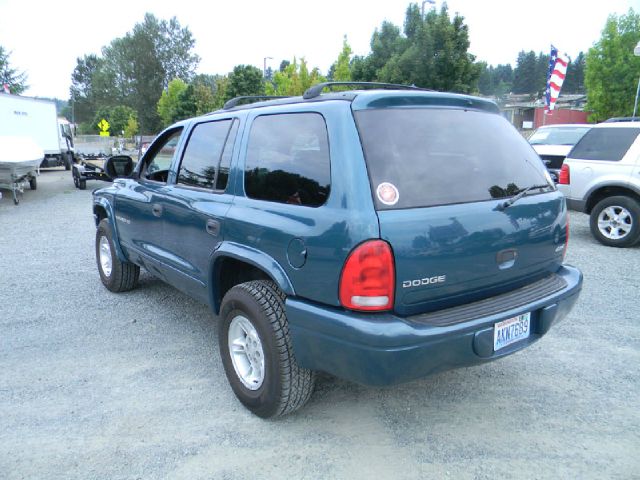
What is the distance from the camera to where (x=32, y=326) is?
448cm

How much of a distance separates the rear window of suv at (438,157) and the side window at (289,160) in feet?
0.87

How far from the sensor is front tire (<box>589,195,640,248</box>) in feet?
23.7

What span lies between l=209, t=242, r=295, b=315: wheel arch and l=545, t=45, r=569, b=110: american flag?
58.7 feet

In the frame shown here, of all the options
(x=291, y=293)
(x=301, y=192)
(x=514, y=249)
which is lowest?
(x=291, y=293)

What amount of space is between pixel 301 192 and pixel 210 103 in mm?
36251

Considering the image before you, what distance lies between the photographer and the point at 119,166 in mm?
4891

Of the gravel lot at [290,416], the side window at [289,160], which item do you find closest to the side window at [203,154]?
the side window at [289,160]

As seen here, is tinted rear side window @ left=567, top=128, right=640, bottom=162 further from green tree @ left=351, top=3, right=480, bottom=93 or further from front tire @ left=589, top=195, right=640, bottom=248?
green tree @ left=351, top=3, right=480, bottom=93

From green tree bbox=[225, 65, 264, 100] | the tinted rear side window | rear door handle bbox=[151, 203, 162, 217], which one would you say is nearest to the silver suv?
the tinted rear side window

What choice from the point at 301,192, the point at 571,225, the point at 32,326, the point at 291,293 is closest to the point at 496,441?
the point at 291,293

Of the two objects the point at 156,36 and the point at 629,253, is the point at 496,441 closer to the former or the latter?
the point at 629,253

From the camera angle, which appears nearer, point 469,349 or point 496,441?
point 469,349

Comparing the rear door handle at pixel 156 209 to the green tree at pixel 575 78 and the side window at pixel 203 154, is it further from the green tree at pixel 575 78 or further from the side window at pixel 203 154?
the green tree at pixel 575 78

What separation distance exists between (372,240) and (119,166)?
11.3 feet
